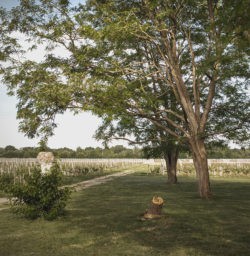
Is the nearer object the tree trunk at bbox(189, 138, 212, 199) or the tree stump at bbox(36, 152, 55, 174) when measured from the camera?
the tree stump at bbox(36, 152, 55, 174)

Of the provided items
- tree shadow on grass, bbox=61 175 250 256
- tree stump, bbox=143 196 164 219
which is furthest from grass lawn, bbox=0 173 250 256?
tree stump, bbox=143 196 164 219

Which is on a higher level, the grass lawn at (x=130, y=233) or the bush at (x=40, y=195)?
the bush at (x=40, y=195)

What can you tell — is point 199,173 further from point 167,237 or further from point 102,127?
point 102,127

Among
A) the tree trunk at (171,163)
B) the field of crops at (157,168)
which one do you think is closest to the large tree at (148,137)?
the tree trunk at (171,163)

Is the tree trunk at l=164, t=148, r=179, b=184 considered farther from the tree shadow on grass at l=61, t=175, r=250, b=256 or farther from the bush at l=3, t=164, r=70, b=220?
the bush at l=3, t=164, r=70, b=220

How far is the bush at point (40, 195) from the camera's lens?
36.8ft

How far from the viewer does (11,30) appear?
56.5 feet

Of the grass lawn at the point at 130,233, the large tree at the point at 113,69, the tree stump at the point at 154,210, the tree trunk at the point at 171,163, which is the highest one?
the large tree at the point at 113,69

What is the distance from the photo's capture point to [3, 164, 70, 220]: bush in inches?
442

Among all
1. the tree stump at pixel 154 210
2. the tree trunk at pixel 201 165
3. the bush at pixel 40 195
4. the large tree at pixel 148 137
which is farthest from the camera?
the large tree at pixel 148 137

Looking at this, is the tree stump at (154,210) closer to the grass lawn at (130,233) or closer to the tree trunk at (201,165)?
the grass lawn at (130,233)

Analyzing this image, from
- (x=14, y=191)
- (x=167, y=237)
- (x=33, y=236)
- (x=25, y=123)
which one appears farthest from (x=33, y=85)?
(x=167, y=237)

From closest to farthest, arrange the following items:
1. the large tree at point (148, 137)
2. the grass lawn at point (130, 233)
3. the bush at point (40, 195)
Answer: the grass lawn at point (130, 233) → the bush at point (40, 195) → the large tree at point (148, 137)

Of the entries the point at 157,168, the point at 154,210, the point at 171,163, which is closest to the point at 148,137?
the point at 171,163
